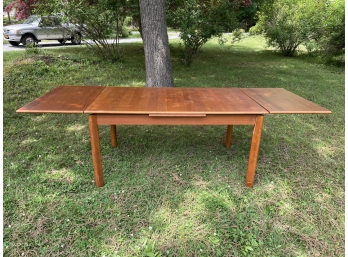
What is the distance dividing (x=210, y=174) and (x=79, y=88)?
5.28 feet

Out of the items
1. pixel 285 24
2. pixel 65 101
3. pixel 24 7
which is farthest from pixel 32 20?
pixel 65 101

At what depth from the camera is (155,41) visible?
444cm

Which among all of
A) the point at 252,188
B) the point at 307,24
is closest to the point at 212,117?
the point at 252,188

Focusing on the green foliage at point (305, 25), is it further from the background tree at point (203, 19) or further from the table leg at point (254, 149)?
the table leg at point (254, 149)

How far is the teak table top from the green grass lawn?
770 mm

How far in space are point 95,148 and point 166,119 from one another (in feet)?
2.20

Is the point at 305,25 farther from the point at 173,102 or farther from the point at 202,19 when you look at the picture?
the point at 173,102

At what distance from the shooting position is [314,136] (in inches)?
139

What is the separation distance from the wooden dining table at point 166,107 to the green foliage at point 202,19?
167 inches

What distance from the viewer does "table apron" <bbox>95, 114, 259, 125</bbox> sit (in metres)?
A: 2.00

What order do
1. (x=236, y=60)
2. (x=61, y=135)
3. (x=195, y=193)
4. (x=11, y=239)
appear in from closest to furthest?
(x=11, y=239), (x=195, y=193), (x=61, y=135), (x=236, y=60)

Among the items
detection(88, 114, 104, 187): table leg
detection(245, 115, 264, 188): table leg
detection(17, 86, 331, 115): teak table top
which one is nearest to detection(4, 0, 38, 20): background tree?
detection(17, 86, 331, 115): teak table top

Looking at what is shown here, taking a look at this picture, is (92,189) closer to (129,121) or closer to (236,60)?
(129,121)

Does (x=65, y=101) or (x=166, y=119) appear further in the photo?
(x=65, y=101)
